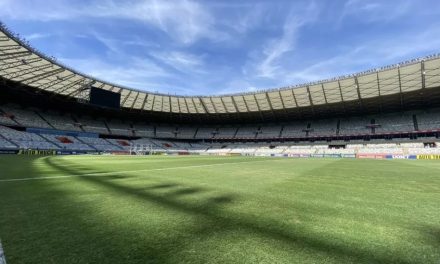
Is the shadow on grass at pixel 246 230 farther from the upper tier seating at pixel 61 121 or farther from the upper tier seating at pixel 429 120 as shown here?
the upper tier seating at pixel 61 121

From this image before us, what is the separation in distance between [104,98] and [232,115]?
1388 inches

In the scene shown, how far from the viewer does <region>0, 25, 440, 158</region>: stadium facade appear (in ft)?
142

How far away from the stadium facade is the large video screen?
3.97 feet

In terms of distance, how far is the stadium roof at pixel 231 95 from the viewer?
3750 cm

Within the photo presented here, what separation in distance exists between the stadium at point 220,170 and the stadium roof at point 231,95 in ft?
1.09

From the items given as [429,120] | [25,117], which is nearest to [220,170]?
[429,120]

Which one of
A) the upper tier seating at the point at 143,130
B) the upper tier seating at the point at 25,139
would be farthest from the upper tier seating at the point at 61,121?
the upper tier seating at the point at 143,130

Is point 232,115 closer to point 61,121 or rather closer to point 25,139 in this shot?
point 61,121

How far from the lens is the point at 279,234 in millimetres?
3412

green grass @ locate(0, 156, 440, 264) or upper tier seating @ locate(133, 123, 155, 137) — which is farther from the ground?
upper tier seating @ locate(133, 123, 155, 137)

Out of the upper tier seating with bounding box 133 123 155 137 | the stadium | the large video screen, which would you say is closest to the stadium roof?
the stadium

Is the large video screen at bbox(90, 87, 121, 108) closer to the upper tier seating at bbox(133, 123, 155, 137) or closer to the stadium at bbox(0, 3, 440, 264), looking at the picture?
the stadium at bbox(0, 3, 440, 264)

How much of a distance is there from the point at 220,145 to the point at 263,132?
14.2 meters

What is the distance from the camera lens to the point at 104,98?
177ft
